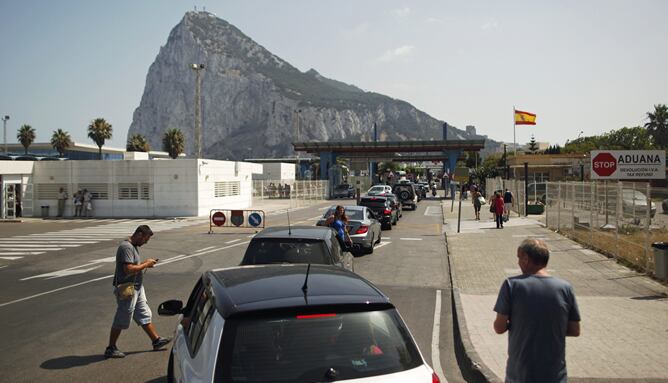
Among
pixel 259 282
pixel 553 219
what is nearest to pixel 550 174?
pixel 553 219

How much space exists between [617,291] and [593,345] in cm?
481

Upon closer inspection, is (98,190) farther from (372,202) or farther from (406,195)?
(406,195)

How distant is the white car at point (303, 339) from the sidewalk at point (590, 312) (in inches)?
130

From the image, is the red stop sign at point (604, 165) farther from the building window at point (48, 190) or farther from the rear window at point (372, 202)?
the building window at point (48, 190)

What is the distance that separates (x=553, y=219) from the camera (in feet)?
87.7

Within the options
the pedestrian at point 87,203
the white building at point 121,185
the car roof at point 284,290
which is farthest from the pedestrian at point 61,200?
the car roof at point 284,290

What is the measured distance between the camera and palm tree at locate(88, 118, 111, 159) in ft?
233

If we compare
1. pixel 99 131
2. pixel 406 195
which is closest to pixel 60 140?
pixel 99 131

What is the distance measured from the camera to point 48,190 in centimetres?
3944

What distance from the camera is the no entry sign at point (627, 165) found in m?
18.3

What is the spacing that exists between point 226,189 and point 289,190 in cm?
1761

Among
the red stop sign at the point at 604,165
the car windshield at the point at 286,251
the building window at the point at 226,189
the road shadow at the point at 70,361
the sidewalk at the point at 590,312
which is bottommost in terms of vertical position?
the road shadow at the point at 70,361

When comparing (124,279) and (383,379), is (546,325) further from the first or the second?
(124,279)

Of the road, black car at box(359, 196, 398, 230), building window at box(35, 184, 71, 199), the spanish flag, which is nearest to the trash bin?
the road
